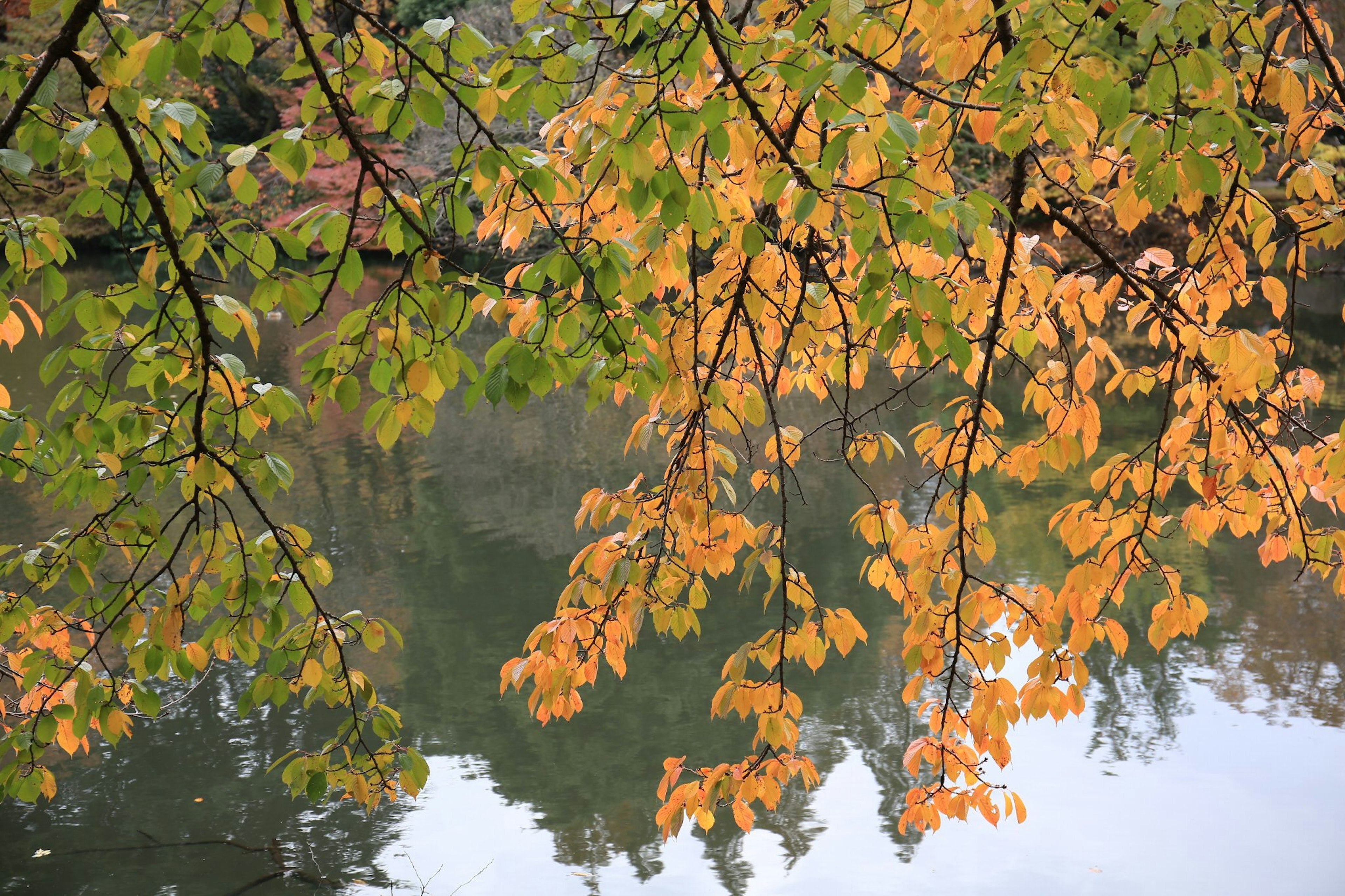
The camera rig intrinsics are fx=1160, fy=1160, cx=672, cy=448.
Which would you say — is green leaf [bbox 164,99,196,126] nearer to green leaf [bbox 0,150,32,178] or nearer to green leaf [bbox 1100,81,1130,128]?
green leaf [bbox 0,150,32,178]

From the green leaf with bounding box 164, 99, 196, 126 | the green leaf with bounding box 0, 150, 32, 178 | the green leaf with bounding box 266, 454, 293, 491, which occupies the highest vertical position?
the green leaf with bounding box 164, 99, 196, 126

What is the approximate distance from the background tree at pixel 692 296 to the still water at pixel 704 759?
151 cm

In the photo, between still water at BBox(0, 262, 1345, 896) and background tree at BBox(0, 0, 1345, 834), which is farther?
still water at BBox(0, 262, 1345, 896)

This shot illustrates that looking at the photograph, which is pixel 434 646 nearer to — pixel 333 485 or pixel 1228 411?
pixel 333 485

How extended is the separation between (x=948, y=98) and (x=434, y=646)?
13.7 ft

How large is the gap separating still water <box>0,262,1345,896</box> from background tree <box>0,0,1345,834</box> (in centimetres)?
151

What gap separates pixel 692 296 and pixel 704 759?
2.88m

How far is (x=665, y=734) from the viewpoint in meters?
4.88

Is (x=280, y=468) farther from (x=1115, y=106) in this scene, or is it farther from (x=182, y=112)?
(x=1115, y=106)

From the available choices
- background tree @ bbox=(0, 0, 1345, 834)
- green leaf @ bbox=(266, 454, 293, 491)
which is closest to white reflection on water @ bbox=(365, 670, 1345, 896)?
background tree @ bbox=(0, 0, 1345, 834)

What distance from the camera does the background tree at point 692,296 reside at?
1.54 meters

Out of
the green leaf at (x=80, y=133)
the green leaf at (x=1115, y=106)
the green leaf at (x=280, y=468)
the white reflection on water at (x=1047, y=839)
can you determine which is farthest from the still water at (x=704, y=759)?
the green leaf at (x=1115, y=106)

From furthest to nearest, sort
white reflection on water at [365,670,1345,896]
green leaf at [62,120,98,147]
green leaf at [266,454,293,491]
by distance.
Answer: white reflection on water at [365,670,1345,896]
green leaf at [266,454,293,491]
green leaf at [62,120,98,147]

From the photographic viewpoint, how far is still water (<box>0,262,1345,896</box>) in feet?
12.7
